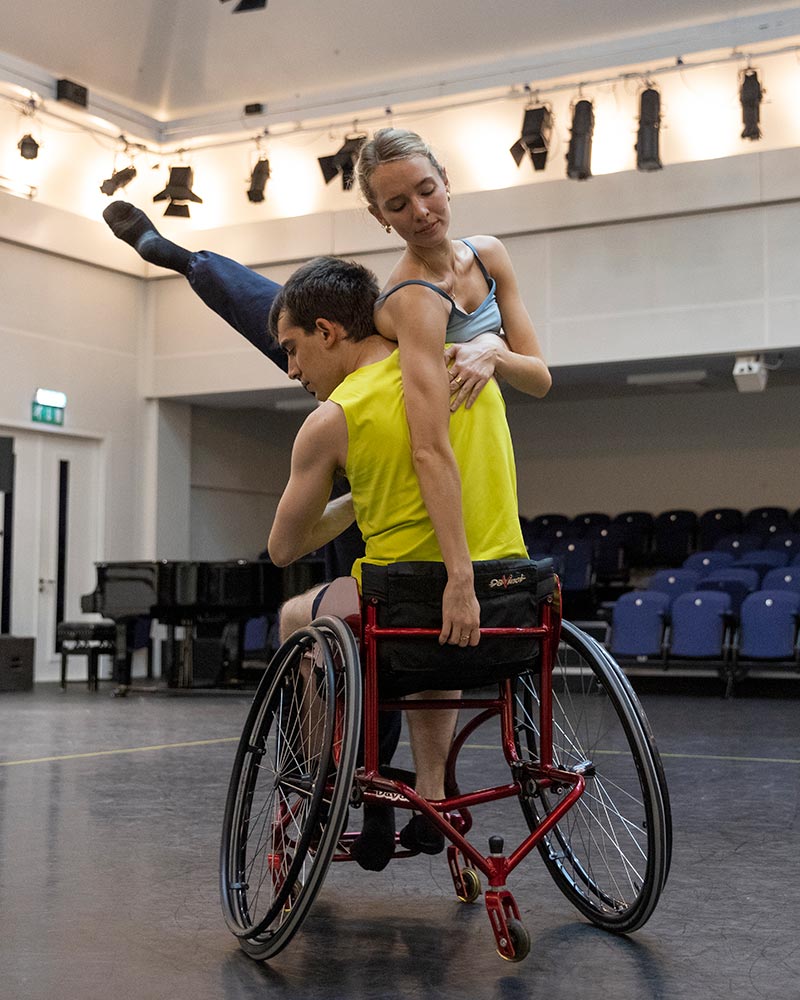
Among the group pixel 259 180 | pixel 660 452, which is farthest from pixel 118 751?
pixel 660 452

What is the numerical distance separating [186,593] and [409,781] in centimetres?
645

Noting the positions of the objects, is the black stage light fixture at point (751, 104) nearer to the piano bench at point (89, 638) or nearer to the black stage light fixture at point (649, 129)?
the black stage light fixture at point (649, 129)

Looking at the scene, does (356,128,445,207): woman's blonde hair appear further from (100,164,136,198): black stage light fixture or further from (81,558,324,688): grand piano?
(100,164,136,198): black stage light fixture

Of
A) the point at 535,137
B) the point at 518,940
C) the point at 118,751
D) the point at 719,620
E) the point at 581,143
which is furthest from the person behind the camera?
the point at 535,137

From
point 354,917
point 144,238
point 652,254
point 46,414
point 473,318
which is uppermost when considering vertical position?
point 652,254

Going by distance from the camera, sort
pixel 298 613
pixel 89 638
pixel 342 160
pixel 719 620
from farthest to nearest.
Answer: pixel 342 160
pixel 89 638
pixel 719 620
pixel 298 613

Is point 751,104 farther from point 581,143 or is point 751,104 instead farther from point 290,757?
point 290,757

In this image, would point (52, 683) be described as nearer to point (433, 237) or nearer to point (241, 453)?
point (241, 453)

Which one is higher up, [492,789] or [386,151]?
[386,151]

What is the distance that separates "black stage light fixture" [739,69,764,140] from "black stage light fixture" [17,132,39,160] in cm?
561

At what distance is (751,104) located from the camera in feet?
30.0

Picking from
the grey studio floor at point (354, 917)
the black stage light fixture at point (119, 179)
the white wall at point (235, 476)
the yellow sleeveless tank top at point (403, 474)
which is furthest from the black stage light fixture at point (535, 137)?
the yellow sleeveless tank top at point (403, 474)

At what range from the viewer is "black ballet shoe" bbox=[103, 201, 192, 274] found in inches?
135

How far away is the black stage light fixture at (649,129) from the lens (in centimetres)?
928
